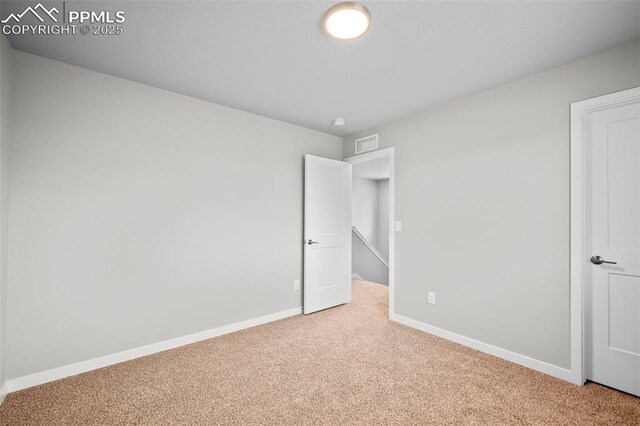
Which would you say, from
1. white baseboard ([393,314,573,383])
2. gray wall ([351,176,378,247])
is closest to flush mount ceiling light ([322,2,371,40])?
white baseboard ([393,314,573,383])

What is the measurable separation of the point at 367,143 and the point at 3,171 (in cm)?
345

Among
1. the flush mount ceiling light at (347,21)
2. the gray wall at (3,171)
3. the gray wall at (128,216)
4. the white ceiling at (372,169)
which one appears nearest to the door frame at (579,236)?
the flush mount ceiling light at (347,21)

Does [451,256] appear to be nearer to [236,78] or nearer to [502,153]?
[502,153]

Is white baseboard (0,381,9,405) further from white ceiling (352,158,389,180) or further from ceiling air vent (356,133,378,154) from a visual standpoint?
white ceiling (352,158,389,180)

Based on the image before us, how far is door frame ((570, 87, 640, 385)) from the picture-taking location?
213cm

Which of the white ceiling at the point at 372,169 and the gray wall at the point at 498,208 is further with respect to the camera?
the white ceiling at the point at 372,169

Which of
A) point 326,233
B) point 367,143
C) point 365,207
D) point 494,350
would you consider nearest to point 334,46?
point 367,143

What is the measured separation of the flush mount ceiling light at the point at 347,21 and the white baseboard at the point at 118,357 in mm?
2907

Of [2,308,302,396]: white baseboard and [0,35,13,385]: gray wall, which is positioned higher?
[0,35,13,385]: gray wall

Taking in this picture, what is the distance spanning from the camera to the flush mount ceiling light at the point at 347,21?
162 cm

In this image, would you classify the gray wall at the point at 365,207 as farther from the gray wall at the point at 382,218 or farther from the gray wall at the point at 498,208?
the gray wall at the point at 498,208

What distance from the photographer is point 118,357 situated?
8.02 feet

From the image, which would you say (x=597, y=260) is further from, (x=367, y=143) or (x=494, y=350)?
(x=367, y=143)

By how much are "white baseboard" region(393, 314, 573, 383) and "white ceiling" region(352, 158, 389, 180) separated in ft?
10.6
